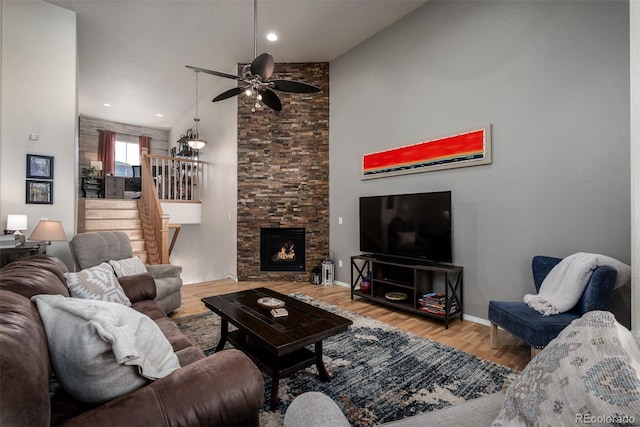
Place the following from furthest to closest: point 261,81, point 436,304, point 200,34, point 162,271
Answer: point 200,34 < point 162,271 < point 436,304 < point 261,81

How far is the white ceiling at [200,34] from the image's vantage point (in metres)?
3.77

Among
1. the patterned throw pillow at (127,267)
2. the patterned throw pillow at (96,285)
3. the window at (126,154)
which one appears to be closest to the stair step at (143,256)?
the patterned throw pillow at (127,267)

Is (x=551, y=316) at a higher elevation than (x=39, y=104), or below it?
below

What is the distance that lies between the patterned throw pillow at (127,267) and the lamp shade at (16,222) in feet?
3.76

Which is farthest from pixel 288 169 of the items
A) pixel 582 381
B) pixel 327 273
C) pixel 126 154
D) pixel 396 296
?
pixel 126 154

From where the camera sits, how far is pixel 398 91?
405 cm

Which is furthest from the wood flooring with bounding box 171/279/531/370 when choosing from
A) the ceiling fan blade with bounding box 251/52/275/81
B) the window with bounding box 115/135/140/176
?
the window with bounding box 115/135/140/176

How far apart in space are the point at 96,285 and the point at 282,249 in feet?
10.2

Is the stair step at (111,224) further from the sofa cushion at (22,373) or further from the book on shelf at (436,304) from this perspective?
the book on shelf at (436,304)

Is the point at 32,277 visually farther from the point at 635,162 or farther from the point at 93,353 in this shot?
the point at 635,162

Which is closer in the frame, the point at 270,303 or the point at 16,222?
the point at 270,303

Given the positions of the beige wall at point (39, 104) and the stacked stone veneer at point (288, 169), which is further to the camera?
the stacked stone veneer at point (288, 169)

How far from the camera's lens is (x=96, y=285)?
7.34ft

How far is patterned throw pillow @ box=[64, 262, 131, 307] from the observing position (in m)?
2.08
